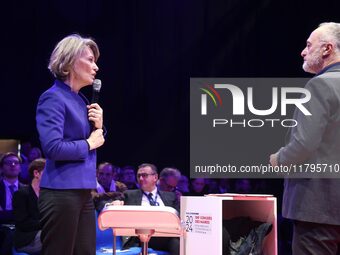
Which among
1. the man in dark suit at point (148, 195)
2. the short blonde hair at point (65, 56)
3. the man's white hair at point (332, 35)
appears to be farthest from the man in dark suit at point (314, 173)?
the man in dark suit at point (148, 195)

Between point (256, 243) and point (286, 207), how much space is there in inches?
30.9

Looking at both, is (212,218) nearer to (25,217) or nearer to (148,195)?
(25,217)

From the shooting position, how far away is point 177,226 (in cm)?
232

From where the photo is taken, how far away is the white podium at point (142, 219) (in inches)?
90.0

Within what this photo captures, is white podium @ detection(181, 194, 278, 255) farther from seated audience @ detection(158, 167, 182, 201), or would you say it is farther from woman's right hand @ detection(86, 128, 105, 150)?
seated audience @ detection(158, 167, 182, 201)

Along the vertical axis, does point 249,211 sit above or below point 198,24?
below

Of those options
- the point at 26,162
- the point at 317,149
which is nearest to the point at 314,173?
the point at 317,149

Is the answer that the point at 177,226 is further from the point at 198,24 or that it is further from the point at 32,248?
the point at 198,24

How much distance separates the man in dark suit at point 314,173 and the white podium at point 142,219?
554 mm

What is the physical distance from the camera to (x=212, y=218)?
9.86 ft

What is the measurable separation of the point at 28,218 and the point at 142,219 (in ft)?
9.04

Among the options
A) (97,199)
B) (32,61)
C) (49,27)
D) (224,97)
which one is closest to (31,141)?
(32,61)

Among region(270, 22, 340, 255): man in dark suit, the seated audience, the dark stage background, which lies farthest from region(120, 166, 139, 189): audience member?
region(270, 22, 340, 255): man in dark suit

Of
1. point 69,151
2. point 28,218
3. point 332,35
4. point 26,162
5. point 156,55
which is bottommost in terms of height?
point 28,218
